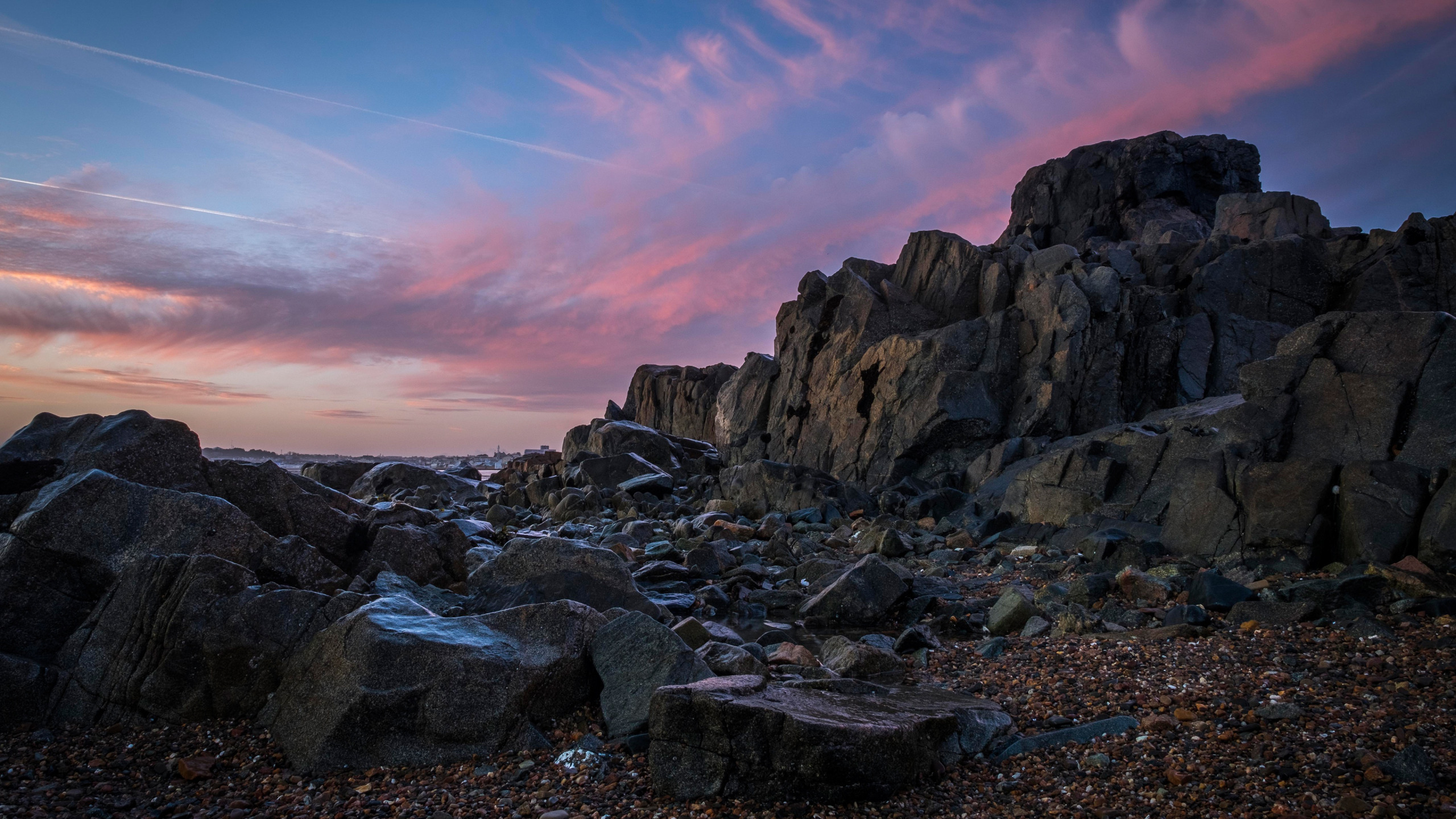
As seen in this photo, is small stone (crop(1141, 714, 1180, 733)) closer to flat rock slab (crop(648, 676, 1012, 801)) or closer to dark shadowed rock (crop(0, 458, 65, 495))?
flat rock slab (crop(648, 676, 1012, 801))

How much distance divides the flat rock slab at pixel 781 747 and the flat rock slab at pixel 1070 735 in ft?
1.49

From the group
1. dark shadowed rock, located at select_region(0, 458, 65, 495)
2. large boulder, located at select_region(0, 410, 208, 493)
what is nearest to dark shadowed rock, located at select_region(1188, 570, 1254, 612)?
large boulder, located at select_region(0, 410, 208, 493)

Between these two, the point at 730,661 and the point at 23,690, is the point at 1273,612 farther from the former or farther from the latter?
the point at 23,690

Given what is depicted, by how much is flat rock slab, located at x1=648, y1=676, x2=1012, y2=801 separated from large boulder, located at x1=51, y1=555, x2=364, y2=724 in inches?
145

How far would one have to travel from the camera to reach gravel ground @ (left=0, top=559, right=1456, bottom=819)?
4.95 m

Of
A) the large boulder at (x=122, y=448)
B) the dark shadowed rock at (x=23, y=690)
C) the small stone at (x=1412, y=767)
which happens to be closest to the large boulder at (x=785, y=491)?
the large boulder at (x=122, y=448)

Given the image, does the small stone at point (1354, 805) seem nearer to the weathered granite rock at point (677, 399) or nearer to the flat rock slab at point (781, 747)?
the flat rock slab at point (781, 747)

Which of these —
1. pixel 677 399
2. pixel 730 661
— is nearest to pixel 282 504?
pixel 730 661

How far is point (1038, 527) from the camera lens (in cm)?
1767

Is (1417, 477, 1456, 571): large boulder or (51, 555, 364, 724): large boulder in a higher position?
(1417, 477, 1456, 571): large boulder

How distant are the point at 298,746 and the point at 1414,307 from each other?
115 feet

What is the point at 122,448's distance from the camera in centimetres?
902

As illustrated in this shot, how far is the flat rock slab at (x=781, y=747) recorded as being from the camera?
511 cm

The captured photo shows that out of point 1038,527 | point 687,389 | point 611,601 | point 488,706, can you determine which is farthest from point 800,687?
point 687,389
